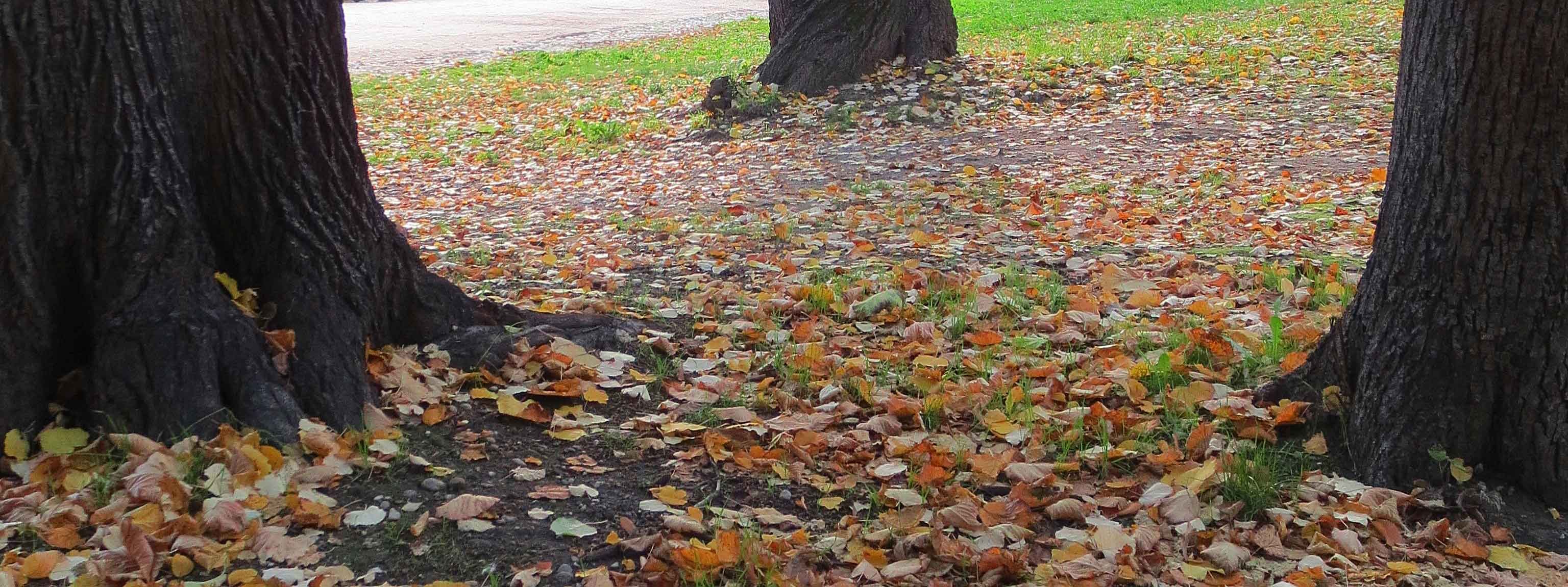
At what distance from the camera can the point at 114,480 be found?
271cm

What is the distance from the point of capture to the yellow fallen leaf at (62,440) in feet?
9.21

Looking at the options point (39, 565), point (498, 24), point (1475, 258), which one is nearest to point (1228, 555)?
point (1475, 258)

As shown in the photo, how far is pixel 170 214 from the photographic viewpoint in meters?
3.00

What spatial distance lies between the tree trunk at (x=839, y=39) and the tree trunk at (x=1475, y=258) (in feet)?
21.6

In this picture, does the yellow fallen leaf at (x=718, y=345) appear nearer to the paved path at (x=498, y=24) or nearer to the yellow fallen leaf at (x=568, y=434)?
the yellow fallen leaf at (x=568, y=434)

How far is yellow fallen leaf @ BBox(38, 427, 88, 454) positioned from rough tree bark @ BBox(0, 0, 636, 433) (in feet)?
0.24

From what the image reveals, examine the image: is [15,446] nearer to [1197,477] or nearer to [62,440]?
[62,440]

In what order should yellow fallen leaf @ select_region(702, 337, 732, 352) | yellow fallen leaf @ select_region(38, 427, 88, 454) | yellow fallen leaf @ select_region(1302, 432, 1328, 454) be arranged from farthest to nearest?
yellow fallen leaf @ select_region(702, 337, 732, 352) → yellow fallen leaf @ select_region(1302, 432, 1328, 454) → yellow fallen leaf @ select_region(38, 427, 88, 454)

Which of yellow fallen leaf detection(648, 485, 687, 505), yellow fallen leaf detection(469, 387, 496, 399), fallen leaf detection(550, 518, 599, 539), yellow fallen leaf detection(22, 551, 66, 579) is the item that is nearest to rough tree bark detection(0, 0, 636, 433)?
yellow fallen leaf detection(469, 387, 496, 399)

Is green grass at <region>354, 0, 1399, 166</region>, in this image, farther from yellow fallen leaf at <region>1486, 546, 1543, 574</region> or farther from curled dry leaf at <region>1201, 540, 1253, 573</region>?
yellow fallen leaf at <region>1486, 546, 1543, 574</region>

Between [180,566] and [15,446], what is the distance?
68cm

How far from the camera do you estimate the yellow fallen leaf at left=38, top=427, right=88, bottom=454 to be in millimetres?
2807

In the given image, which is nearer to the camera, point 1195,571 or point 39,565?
point 39,565

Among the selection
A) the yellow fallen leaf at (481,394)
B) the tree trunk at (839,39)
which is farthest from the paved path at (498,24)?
the yellow fallen leaf at (481,394)
